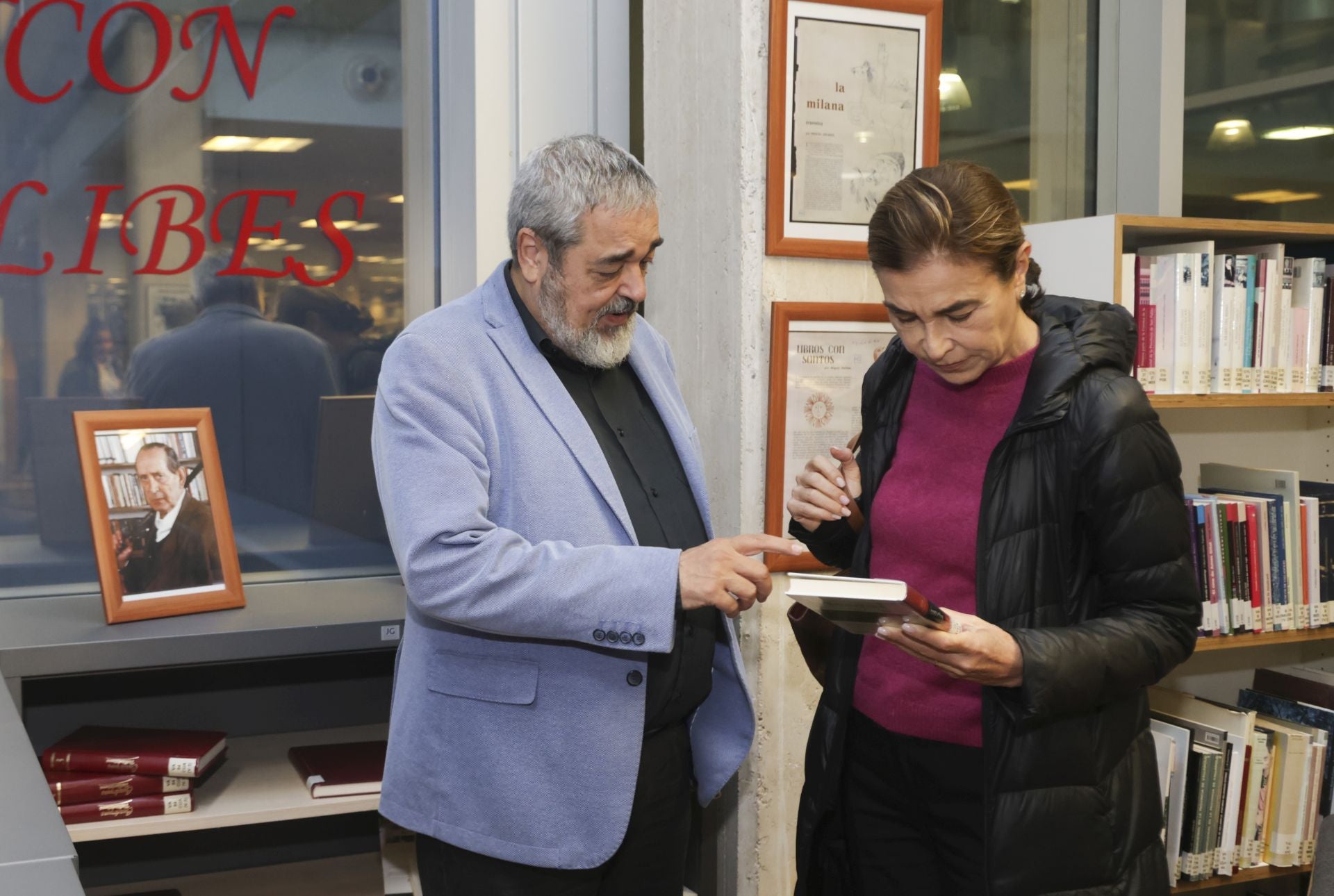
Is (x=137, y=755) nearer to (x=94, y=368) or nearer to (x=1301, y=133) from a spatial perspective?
(x=94, y=368)

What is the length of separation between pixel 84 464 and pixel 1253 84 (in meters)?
3.49

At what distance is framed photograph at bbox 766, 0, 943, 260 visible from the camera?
2.58 metres

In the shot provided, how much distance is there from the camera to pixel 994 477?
5.60 feet

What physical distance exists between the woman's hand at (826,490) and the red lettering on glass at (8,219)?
6.51 ft

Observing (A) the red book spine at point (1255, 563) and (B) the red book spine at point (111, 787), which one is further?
(A) the red book spine at point (1255, 563)

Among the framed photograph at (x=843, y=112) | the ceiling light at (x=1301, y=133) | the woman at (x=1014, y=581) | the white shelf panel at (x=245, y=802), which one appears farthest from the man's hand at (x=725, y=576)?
the ceiling light at (x=1301, y=133)

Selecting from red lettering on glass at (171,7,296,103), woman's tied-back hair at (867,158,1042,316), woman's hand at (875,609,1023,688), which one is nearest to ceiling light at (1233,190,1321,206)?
woman's tied-back hair at (867,158,1042,316)

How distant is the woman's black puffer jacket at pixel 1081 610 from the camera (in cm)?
162

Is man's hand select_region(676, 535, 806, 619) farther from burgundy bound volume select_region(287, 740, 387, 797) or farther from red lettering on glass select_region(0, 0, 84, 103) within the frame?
red lettering on glass select_region(0, 0, 84, 103)

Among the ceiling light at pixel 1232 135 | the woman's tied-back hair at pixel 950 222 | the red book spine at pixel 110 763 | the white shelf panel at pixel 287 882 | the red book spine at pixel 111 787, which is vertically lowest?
the white shelf panel at pixel 287 882

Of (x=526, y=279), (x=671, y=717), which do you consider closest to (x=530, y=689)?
(x=671, y=717)

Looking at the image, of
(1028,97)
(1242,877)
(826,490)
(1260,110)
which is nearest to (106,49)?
(826,490)

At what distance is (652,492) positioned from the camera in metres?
1.93

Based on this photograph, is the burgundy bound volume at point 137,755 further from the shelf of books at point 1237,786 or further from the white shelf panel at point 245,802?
the shelf of books at point 1237,786
